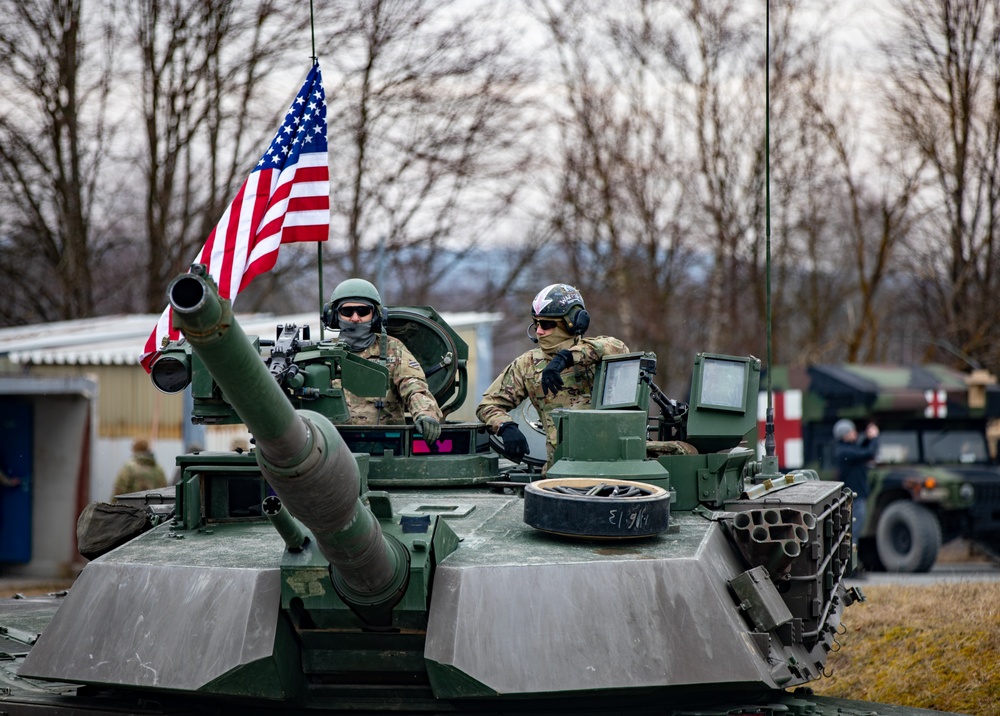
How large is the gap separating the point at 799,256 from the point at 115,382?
1348 centimetres

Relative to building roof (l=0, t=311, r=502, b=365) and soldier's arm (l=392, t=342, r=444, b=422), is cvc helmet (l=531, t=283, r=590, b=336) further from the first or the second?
building roof (l=0, t=311, r=502, b=365)

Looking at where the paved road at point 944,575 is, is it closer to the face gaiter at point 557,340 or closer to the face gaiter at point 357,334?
the face gaiter at point 557,340

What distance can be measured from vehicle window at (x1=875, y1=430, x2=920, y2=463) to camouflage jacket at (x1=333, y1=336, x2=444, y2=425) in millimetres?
12211

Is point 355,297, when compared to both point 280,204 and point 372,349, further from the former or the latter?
point 280,204

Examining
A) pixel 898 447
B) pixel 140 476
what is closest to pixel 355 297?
pixel 140 476

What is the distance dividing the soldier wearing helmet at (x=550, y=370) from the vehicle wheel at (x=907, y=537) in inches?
411

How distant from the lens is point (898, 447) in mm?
18969

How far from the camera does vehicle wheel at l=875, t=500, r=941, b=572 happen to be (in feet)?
55.8

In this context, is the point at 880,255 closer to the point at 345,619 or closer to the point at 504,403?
the point at 504,403

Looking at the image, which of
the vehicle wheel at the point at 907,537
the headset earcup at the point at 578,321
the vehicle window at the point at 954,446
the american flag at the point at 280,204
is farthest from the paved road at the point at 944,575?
the headset earcup at the point at 578,321

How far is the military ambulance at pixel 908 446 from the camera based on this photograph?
17.3 m

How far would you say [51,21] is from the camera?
2153 cm

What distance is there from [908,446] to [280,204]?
38.4 feet

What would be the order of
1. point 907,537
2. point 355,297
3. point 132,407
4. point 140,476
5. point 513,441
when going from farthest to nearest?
point 132,407, point 907,537, point 140,476, point 355,297, point 513,441
